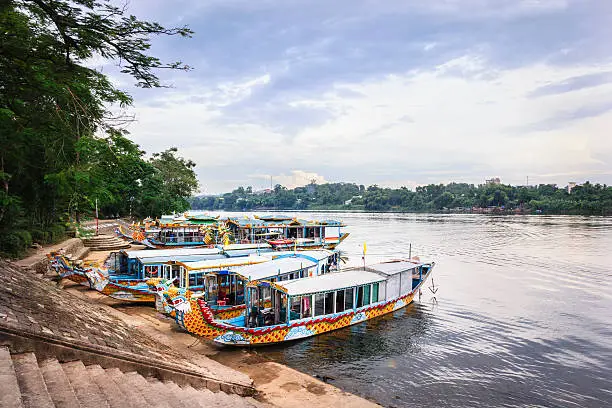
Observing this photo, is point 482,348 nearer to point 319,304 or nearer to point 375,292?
point 375,292

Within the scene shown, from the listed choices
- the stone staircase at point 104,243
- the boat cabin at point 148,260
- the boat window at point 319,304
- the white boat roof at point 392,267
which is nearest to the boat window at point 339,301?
the boat window at point 319,304

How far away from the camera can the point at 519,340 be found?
631 inches

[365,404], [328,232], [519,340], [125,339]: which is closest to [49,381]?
[125,339]

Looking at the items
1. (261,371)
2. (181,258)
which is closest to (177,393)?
(261,371)

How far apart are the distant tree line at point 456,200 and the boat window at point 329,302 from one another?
339 feet

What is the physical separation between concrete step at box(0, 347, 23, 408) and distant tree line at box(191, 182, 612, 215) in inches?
4493

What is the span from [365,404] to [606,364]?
10.1 m

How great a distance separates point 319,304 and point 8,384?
11.4 metres

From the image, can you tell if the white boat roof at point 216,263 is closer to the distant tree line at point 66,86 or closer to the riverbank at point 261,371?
the riverbank at point 261,371

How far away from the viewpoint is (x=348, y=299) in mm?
16016

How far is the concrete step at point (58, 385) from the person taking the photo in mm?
4715

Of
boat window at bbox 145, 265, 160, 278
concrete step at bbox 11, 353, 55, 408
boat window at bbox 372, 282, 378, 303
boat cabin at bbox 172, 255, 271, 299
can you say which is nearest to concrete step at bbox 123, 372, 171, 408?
concrete step at bbox 11, 353, 55, 408

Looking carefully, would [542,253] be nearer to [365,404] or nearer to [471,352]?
[471,352]

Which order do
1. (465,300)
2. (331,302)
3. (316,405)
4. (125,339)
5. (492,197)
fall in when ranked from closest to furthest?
(125,339) → (316,405) → (331,302) → (465,300) → (492,197)
